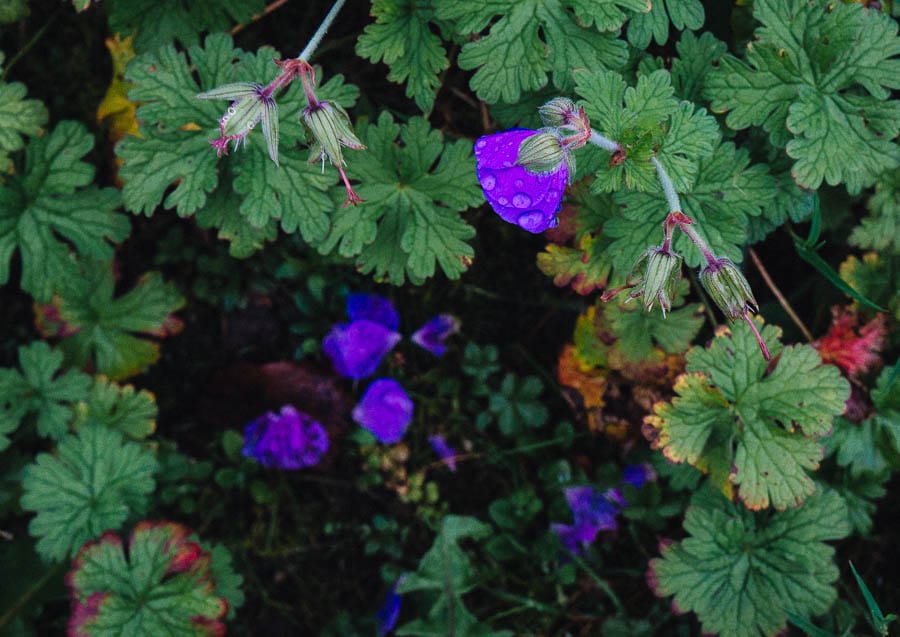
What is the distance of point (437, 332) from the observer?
102 inches

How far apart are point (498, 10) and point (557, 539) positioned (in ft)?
4.99

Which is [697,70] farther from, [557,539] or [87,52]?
[87,52]

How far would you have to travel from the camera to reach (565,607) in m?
2.52

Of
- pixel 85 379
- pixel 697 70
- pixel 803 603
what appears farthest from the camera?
pixel 85 379

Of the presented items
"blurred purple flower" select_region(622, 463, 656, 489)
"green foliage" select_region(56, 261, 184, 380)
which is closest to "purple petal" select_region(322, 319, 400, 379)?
"green foliage" select_region(56, 261, 184, 380)

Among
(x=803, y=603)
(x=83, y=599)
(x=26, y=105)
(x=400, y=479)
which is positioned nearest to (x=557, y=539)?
(x=400, y=479)

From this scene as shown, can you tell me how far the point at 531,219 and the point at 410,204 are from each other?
0.53m

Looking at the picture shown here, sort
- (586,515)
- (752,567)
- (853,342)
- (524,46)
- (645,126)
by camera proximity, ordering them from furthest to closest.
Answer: (586,515), (853,342), (752,567), (524,46), (645,126)

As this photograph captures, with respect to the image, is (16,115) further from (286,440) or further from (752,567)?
(752,567)

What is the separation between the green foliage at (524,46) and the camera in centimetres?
176

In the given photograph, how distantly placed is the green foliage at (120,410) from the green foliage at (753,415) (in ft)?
4.59

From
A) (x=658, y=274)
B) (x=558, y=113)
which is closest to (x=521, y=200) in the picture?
(x=558, y=113)

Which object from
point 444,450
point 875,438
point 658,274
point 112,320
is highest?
point 658,274

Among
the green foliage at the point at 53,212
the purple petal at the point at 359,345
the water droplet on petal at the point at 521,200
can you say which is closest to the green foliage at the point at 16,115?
the green foliage at the point at 53,212
